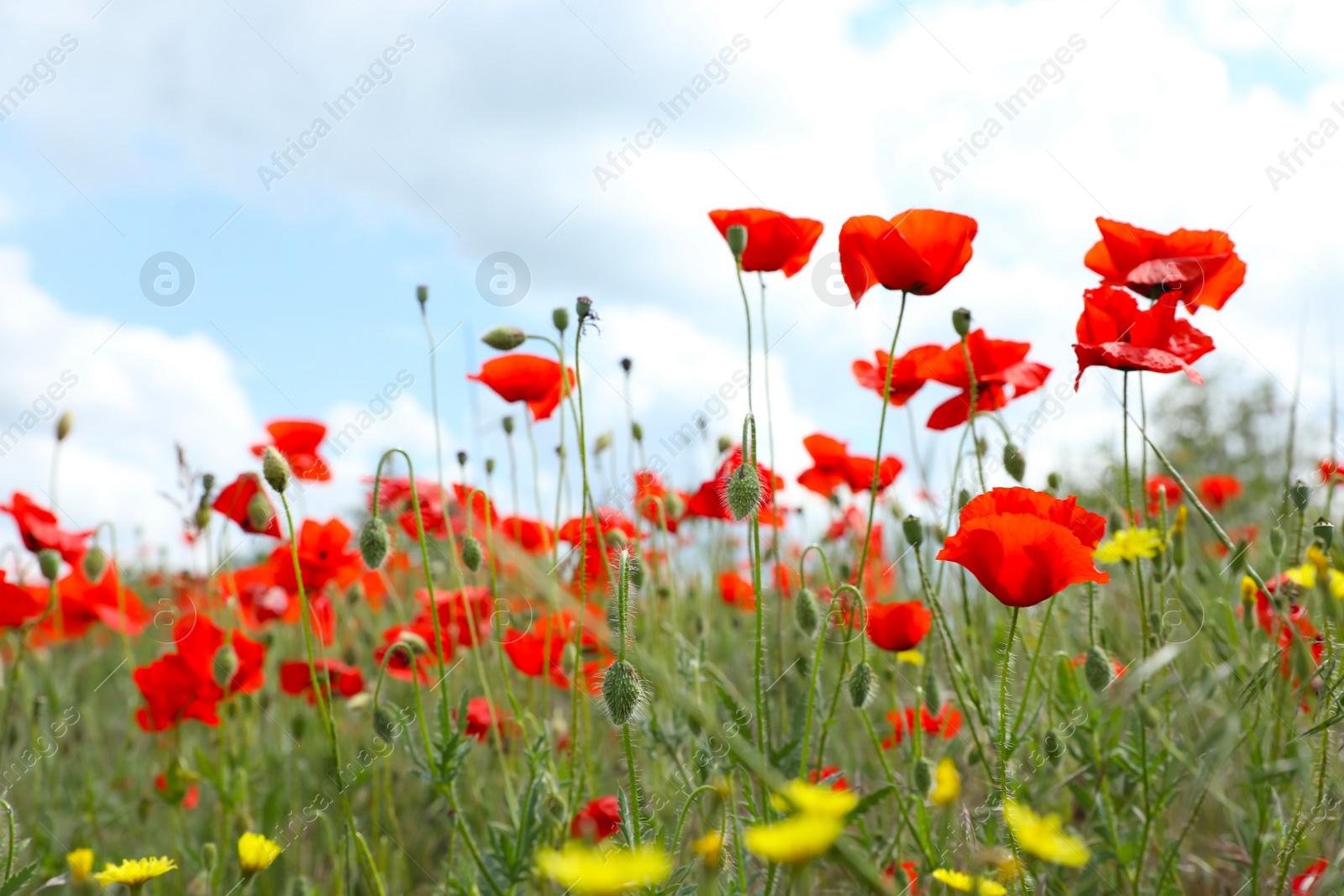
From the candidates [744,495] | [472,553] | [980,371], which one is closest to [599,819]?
[472,553]

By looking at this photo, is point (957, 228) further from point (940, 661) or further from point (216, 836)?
point (216, 836)

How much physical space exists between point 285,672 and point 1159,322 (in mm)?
2300

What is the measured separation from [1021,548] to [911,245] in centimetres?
55

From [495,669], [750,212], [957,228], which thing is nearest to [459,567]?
[750,212]

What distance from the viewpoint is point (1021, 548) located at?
1.17 meters

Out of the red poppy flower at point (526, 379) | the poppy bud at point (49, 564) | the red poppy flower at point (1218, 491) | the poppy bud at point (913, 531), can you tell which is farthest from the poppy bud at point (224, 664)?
the red poppy flower at point (1218, 491)

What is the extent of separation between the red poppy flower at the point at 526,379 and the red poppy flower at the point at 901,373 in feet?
2.21

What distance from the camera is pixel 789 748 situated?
1657 millimetres

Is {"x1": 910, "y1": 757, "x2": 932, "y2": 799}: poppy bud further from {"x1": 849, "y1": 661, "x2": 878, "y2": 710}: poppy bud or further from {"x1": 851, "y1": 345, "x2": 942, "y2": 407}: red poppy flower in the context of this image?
{"x1": 851, "y1": 345, "x2": 942, "y2": 407}: red poppy flower

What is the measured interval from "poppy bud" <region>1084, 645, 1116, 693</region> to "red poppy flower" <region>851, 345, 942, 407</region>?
22.2 inches

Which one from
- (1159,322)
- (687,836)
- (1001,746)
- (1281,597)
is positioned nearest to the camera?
(1001,746)

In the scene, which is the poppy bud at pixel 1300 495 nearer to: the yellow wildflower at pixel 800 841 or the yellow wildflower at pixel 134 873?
the yellow wildflower at pixel 800 841

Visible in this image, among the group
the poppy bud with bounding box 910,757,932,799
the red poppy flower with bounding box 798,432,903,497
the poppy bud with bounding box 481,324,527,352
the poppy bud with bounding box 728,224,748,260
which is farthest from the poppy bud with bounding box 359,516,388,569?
the red poppy flower with bounding box 798,432,903,497

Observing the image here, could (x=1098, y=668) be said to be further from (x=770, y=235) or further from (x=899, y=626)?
(x=770, y=235)
